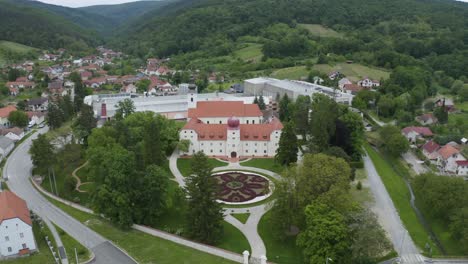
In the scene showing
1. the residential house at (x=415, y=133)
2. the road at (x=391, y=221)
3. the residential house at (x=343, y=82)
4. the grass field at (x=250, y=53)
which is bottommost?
the road at (x=391, y=221)


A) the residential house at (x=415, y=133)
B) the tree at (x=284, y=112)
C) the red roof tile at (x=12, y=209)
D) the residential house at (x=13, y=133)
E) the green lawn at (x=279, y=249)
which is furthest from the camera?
the tree at (x=284, y=112)

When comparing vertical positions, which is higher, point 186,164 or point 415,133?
point 415,133

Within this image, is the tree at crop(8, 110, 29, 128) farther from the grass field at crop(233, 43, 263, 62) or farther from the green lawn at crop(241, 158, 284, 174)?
the grass field at crop(233, 43, 263, 62)

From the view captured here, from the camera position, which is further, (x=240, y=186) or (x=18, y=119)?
(x=18, y=119)

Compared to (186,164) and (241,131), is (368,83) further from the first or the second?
(186,164)

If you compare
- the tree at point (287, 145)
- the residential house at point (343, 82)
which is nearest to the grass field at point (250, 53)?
the residential house at point (343, 82)

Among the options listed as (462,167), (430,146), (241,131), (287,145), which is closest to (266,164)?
(287,145)

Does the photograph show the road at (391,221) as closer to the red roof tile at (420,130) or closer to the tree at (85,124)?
the red roof tile at (420,130)
